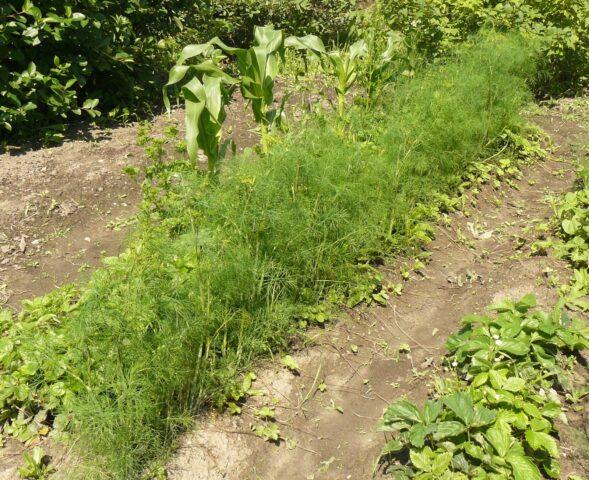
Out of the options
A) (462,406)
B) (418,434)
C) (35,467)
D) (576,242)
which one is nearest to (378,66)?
(576,242)

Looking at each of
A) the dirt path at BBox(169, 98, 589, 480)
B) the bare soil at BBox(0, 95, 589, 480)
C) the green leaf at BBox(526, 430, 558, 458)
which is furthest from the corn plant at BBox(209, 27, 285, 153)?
the green leaf at BBox(526, 430, 558, 458)

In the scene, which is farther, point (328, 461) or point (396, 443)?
point (328, 461)

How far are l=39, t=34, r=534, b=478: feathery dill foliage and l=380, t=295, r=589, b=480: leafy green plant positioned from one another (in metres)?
0.86

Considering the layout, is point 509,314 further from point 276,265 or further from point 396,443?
point 276,265

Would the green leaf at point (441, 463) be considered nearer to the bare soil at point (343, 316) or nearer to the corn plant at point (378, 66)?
the bare soil at point (343, 316)

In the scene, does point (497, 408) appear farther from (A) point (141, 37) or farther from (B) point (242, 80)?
(A) point (141, 37)

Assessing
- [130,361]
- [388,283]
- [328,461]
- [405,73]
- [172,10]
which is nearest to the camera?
[130,361]

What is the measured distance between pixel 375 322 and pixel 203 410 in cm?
113

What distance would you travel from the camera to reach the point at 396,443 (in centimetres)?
224

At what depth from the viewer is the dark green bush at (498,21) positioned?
523 centimetres

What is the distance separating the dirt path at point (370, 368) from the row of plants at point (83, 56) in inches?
117

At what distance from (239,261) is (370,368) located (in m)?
0.92

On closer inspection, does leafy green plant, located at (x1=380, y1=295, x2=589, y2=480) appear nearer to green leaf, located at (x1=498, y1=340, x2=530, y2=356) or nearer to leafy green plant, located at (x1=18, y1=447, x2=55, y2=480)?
green leaf, located at (x1=498, y1=340, x2=530, y2=356)

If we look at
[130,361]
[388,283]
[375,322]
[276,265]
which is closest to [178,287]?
[130,361]
